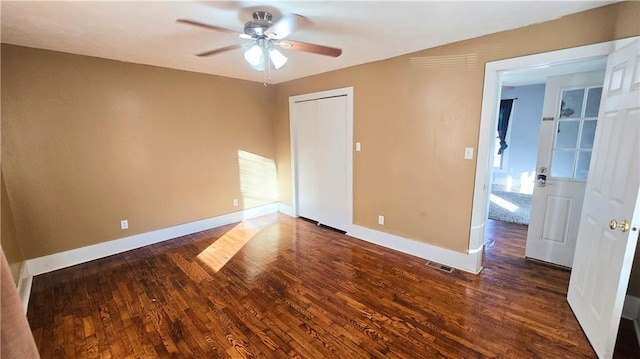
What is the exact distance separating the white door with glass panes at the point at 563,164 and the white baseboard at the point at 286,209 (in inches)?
132

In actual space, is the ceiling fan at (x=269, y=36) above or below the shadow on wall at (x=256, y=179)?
above

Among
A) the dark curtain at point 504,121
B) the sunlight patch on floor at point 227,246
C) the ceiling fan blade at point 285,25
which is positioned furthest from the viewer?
the dark curtain at point 504,121

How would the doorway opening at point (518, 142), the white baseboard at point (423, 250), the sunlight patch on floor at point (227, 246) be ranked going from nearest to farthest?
the white baseboard at point (423, 250), the sunlight patch on floor at point (227, 246), the doorway opening at point (518, 142)

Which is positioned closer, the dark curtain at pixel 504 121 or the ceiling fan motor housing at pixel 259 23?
the ceiling fan motor housing at pixel 259 23

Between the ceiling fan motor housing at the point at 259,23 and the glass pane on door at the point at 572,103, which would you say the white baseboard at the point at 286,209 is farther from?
the glass pane on door at the point at 572,103

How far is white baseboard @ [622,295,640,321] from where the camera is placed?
200 cm

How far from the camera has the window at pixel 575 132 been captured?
2576 mm

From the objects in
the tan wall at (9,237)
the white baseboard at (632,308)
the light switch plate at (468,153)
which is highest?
the light switch plate at (468,153)

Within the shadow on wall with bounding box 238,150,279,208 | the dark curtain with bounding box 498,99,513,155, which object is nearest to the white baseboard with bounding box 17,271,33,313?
the shadow on wall with bounding box 238,150,279,208

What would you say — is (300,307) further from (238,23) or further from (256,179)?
(256,179)

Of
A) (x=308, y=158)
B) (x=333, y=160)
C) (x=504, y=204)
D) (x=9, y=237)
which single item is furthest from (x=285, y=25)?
(x=504, y=204)

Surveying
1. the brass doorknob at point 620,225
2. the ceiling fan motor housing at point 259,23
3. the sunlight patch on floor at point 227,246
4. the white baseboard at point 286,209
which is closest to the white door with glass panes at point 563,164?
the brass doorknob at point 620,225

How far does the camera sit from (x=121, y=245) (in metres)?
3.30

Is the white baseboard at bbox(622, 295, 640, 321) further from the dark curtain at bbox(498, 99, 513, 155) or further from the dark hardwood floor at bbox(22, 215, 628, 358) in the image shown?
the dark curtain at bbox(498, 99, 513, 155)
